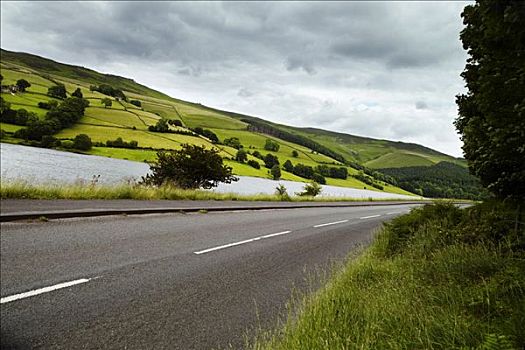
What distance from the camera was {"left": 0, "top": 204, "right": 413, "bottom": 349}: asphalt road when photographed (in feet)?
12.6

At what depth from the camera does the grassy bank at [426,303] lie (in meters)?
2.71

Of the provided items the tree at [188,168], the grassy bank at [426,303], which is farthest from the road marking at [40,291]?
the tree at [188,168]

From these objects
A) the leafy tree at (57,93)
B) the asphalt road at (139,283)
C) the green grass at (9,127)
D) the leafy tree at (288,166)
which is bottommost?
the asphalt road at (139,283)

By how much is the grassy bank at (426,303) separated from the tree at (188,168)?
20.0 m

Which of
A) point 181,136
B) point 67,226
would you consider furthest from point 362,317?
point 181,136

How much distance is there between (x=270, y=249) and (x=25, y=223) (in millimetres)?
5986

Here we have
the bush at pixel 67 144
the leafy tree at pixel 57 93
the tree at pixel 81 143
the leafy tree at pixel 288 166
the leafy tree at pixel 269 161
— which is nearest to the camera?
the tree at pixel 81 143

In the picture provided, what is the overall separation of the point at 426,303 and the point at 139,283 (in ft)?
13.4

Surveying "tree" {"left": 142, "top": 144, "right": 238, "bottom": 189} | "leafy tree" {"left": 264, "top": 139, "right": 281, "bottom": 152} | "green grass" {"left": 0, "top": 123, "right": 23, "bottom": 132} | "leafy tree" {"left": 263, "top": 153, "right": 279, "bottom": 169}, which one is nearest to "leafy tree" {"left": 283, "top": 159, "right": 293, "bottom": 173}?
"leafy tree" {"left": 263, "top": 153, "right": 279, "bottom": 169}

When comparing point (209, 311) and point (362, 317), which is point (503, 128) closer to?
point (362, 317)

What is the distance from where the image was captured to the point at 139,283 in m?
5.37

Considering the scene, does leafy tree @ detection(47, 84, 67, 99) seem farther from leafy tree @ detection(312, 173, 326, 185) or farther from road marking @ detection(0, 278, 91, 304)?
road marking @ detection(0, 278, 91, 304)

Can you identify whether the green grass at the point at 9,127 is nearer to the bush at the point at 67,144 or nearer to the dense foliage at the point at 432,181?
the bush at the point at 67,144

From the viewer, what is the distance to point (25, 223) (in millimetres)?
8281
